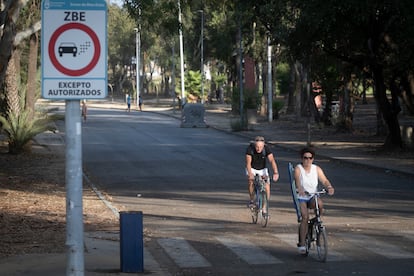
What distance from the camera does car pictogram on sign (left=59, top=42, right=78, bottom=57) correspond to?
6.00 meters

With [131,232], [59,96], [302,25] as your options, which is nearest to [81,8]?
[59,96]

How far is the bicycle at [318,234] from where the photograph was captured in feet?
35.2

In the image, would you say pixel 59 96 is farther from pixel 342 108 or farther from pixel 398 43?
pixel 342 108

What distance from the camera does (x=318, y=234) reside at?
10766 mm

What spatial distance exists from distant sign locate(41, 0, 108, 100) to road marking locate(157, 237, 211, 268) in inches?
203

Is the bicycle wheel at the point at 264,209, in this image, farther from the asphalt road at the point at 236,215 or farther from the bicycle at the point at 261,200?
the asphalt road at the point at 236,215

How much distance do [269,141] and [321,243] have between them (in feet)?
89.8

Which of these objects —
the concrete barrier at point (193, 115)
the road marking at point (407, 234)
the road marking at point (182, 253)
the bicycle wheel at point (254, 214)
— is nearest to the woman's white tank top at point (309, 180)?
the road marking at point (182, 253)

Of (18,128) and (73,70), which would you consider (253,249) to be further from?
(18,128)

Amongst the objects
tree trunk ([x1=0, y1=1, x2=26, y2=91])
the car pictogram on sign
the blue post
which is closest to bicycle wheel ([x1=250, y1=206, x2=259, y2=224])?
the blue post

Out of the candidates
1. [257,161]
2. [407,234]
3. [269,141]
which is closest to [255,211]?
[257,161]

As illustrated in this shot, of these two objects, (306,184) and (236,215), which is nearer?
(306,184)

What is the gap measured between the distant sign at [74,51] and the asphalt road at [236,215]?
4696mm

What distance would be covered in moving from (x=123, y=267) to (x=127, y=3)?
11065 millimetres
